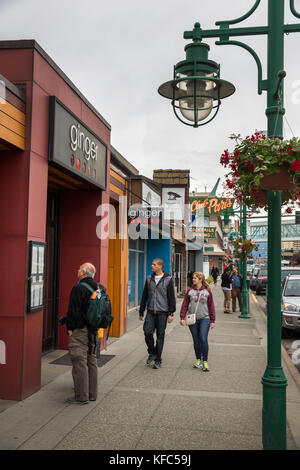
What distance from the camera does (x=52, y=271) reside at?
870cm

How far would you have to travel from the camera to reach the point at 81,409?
17.9 ft

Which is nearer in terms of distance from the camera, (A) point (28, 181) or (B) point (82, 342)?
(B) point (82, 342)

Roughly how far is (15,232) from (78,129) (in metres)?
2.30

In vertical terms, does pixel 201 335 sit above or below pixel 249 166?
below

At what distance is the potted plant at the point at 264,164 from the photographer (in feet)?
12.3

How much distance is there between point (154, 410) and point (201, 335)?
7.88 feet

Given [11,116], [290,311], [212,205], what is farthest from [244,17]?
[212,205]

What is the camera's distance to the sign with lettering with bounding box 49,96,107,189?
6.39 m

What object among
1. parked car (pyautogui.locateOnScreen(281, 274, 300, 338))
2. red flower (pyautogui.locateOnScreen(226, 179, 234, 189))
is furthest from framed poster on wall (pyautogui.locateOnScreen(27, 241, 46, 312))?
parked car (pyautogui.locateOnScreen(281, 274, 300, 338))

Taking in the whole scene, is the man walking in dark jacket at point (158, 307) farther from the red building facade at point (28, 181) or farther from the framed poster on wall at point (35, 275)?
the framed poster on wall at point (35, 275)

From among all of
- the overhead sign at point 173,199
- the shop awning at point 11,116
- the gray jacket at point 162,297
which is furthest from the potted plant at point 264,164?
the overhead sign at point 173,199

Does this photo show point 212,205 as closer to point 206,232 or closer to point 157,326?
point 206,232

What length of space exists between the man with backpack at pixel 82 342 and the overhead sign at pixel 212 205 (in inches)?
683
